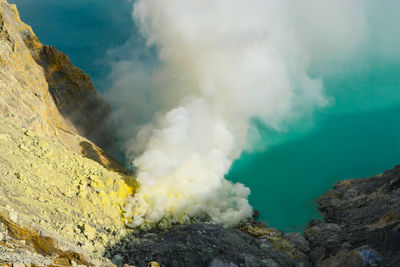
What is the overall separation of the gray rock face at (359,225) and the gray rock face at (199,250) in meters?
2.35

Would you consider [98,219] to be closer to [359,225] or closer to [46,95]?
[46,95]

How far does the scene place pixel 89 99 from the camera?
1464 inches

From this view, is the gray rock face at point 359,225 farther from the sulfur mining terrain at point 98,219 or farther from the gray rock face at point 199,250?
the gray rock face at point 199,250

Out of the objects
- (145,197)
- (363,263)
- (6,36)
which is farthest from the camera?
(6,36)

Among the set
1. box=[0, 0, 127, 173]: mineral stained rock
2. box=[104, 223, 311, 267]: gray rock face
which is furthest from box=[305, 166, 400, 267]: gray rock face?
box=[0, 0, 127, 173]: mineral stained rock

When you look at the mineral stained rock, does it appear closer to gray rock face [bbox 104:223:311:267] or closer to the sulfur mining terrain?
the sulfur mining terrain

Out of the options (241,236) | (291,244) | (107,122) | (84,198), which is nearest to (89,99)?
(107,122)

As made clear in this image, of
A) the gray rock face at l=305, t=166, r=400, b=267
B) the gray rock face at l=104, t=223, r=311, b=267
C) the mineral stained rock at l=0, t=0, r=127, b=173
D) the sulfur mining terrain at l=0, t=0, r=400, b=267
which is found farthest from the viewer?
the mineral stained rock at l=0, t=0, r=127, b=173

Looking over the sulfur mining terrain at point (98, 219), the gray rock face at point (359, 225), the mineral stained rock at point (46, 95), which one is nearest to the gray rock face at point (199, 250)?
the sulfur mining terrain at point (98, 219)

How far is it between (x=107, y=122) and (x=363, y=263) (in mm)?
29220

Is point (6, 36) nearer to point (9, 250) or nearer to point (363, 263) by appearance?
point (9, 250)

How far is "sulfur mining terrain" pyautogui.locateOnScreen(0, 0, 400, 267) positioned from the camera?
51.1ft

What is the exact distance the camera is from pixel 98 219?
21.2 meters

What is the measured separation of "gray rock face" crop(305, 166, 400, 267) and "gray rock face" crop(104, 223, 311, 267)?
2349mm
